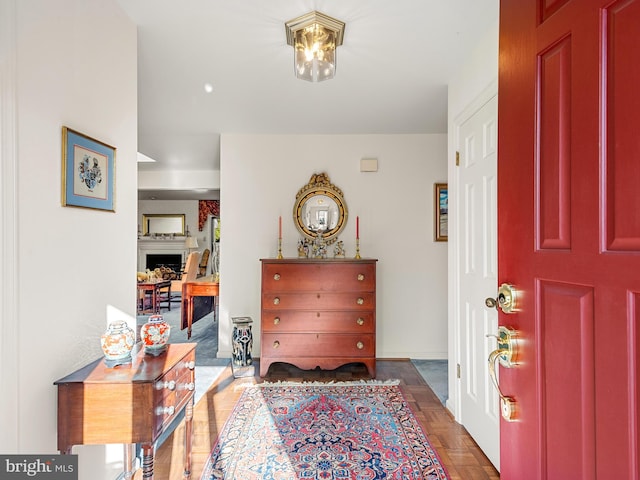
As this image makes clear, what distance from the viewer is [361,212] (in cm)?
375

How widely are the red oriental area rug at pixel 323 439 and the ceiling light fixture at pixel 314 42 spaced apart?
2.16m

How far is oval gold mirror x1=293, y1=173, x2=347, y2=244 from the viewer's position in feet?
12.1

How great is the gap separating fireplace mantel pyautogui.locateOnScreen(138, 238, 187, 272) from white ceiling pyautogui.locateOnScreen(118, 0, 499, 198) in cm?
534

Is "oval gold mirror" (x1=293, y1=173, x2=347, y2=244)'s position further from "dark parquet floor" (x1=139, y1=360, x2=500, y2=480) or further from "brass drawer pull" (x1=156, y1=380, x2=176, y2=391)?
"brass drawer pull" (x1=156, y1=380, x2=176, y2=391)

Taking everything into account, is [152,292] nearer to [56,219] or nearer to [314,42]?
[56,219]

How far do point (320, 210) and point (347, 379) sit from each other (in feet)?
5.56

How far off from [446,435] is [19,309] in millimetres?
2309

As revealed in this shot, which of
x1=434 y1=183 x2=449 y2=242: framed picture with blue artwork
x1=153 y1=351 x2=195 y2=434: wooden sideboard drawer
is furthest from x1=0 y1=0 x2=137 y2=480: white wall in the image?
x1=434 y1=183 x2=449 y2=242: framed picture with blue artwork

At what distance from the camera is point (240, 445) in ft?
6.72

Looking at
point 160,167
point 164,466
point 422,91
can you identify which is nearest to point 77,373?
point 164,466

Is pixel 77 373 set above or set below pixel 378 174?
below

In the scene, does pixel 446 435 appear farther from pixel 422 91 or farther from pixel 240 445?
pixel 422 91

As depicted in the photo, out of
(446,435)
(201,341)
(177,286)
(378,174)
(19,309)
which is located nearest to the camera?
(19,309)

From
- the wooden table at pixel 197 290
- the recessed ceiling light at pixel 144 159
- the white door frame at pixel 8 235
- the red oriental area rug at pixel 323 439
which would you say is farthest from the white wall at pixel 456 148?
Answer: the recessed ceiling light at pixel 144 159
